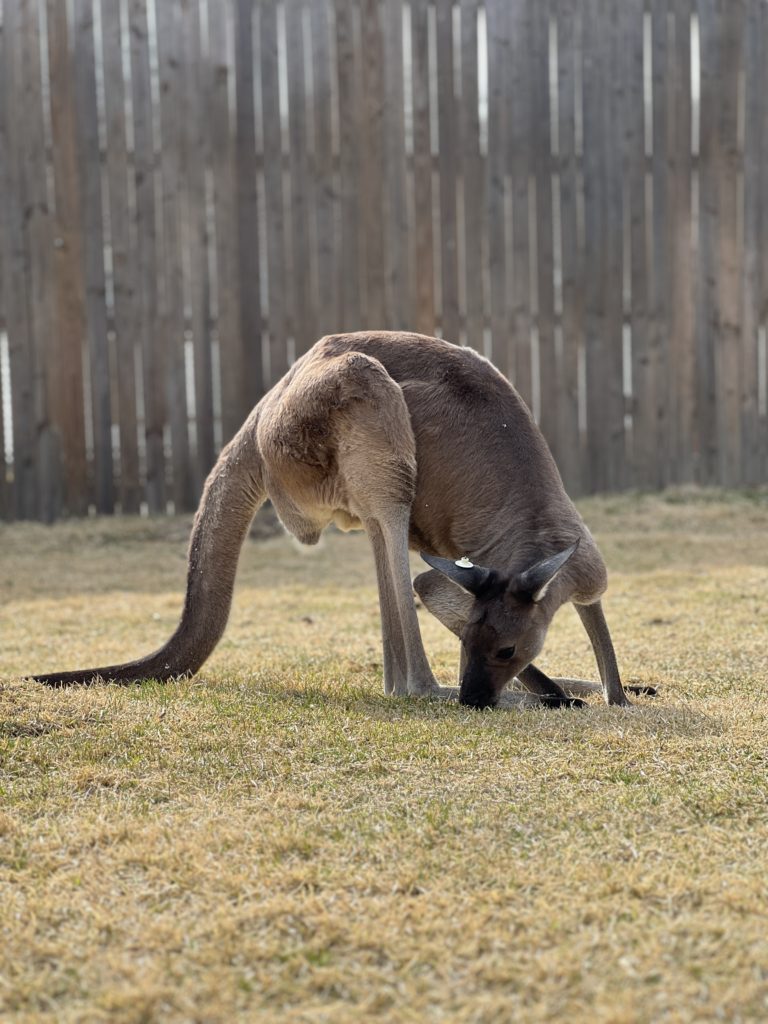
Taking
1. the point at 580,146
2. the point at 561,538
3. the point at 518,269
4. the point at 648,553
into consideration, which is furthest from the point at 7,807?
the point at 580,146

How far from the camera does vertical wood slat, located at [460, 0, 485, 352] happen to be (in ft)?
27.3

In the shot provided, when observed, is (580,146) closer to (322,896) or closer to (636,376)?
(636,376)

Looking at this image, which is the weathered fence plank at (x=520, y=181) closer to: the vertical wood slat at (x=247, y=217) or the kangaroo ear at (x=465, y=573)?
the vertical wood slat at (x=247, y=217)

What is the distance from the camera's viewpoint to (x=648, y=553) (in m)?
7.01

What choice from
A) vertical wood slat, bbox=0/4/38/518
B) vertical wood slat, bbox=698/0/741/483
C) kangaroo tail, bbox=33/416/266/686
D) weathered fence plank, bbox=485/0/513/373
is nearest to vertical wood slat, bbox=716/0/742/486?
vertical wood slat, bbox=698/0/741/483

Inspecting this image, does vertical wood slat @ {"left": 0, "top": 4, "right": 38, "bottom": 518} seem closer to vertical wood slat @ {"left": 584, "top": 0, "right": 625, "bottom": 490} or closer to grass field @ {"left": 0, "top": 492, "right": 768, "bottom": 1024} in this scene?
vertical wood slat @ {"left": 584, "top": 0, "right": 625, "bottom": 490}

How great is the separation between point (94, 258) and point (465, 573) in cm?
565

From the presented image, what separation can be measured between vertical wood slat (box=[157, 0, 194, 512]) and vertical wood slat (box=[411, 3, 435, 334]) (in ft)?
5.36

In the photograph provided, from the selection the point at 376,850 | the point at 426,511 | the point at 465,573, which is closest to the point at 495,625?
the point at 465,573

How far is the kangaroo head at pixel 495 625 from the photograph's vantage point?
3.49 m

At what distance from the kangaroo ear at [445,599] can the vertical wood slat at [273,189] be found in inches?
186

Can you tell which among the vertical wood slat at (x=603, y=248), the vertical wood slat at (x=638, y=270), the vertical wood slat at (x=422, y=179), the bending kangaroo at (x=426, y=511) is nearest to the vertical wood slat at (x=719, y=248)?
the vertical wood slat at (x=638, y=270)

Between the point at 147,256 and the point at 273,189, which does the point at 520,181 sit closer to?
the point at 273,189

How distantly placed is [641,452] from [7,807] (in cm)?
677
